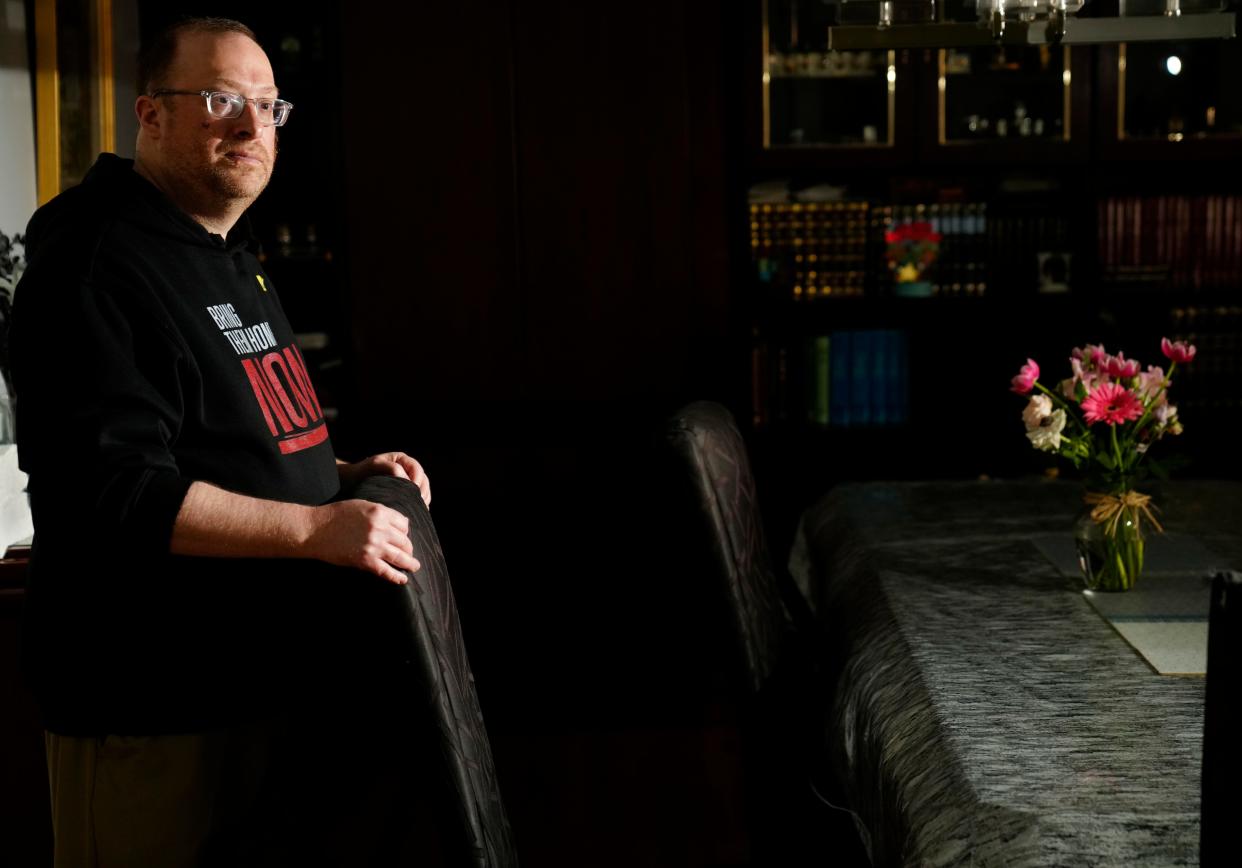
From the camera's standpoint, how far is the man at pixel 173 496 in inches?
58.1

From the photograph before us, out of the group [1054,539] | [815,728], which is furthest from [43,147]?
[1054,539]

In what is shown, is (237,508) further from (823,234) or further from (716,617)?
(823,234)

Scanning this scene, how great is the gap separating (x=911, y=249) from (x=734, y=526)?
1860 millimetres

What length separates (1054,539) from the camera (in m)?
2.30

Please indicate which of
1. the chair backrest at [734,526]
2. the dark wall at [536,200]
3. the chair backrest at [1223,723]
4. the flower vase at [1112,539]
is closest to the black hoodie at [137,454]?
the chair backrest at [734,526]

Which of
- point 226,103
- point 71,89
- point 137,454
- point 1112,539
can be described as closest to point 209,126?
point 226,103

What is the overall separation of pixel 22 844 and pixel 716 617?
50.0 inches

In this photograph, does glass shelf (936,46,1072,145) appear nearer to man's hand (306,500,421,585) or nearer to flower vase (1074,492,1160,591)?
flower vase (1074,492,1160,591)

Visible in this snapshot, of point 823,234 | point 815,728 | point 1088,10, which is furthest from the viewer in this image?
point 823,234

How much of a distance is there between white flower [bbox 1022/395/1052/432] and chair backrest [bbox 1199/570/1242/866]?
3.15ft

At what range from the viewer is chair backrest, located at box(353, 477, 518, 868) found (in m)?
1.29

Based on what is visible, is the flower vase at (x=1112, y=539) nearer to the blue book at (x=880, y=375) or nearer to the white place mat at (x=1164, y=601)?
the white place mat at (x=1164, y=601)

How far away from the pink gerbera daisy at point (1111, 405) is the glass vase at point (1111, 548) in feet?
0.49

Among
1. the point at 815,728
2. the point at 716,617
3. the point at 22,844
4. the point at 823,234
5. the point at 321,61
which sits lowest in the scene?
the point at 22,844
